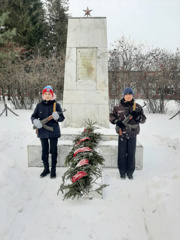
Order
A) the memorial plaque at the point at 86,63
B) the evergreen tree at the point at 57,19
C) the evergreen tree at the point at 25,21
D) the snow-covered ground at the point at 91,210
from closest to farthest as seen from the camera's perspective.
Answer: the snow-covered ground at the point at 91,210 → the memorial plaque at the point at 86,63 → the evergreen tree at the point at 25,21 → the evergreen tree at the point at 57,19

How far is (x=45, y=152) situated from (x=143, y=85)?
8722 millimetres

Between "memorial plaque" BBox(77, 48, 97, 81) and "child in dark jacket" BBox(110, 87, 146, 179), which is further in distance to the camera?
"memorial plaque" BBox(77, 48, 97, 81)

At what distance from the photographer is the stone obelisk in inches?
200

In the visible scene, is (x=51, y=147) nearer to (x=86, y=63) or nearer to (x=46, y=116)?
(x=46, y=116)

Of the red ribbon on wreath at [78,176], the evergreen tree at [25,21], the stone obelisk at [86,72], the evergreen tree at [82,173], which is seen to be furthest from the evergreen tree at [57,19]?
the red ribbon on wreath at [78,176]

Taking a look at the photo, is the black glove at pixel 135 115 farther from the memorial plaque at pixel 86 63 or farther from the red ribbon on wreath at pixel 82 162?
the memorial plaque at pixel 86 63

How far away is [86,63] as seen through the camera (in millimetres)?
5094

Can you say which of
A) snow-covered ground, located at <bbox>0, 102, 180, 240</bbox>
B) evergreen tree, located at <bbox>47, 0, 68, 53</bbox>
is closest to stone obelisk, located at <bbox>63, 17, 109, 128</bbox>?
snow-covered ground, located at <bbox>0, 102, 180, 240</bbox>

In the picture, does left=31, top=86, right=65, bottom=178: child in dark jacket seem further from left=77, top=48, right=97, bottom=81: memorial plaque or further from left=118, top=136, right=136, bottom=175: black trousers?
left=77, top=48, right=97, bottom=81: memorial plaque

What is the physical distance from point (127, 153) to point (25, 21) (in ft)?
61.4

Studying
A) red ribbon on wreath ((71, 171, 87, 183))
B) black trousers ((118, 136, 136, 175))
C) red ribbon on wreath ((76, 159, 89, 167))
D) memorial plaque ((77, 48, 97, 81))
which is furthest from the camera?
memorial plaque ((77, 48, 97, 81))

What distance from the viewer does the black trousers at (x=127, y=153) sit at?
3.73 m

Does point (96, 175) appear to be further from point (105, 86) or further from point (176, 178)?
point (105, 86)

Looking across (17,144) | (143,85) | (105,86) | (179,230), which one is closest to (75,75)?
(105,86)
